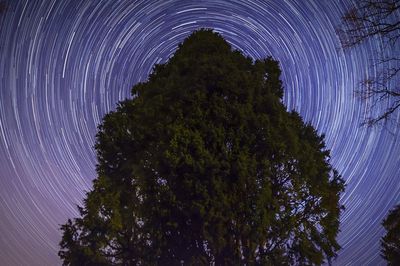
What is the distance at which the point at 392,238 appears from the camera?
893 inches

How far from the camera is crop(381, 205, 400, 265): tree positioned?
884 inches

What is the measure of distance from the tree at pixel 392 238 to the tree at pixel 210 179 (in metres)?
8.64

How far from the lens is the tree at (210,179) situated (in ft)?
43.3

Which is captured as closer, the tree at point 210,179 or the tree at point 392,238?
the tree at point 210,179

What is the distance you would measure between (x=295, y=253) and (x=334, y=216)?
1792mm

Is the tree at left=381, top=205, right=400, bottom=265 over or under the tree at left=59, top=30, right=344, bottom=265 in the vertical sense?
over

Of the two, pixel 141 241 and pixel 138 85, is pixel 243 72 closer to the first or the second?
pixel 138 85

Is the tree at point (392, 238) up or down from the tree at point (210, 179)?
up

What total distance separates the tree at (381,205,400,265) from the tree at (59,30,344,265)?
28.4 feet

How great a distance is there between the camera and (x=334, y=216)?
14836mm

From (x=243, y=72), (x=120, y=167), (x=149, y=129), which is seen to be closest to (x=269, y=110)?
Answer: (x=243, y=72)

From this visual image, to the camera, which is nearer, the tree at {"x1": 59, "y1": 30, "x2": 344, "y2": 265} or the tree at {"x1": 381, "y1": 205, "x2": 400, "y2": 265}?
the tree at {"x1": 59, "y1": 30, "x2": 344, "y2": 265}

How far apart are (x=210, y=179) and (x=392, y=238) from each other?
43.2ft

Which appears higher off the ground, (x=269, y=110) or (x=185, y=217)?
(x=269, y=110)
